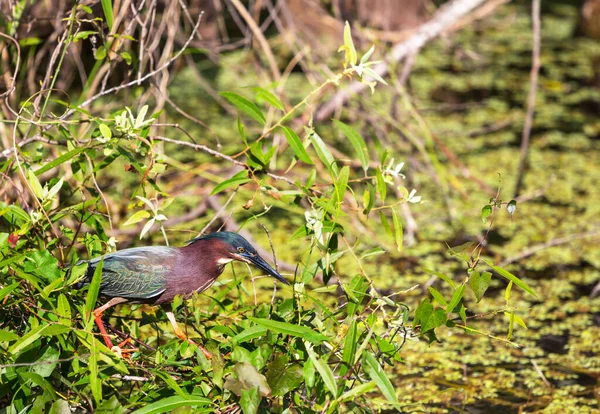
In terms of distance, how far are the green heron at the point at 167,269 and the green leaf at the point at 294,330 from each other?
0.29 meters

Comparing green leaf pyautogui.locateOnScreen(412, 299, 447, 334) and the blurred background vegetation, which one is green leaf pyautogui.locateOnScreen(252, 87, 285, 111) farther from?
green leaf pyautogui.locateOnScreen(412, 299, 447, 334)

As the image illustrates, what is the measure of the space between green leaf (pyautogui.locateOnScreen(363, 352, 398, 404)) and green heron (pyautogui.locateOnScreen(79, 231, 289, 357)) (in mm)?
376

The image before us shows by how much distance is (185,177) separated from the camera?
425cm

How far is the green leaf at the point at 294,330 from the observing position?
1865 millimetres

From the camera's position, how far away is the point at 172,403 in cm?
180

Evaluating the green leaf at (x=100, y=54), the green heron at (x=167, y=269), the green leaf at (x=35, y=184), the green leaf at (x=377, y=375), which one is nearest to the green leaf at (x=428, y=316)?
the green leaf at (x=377, y=375)

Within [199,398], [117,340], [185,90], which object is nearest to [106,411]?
[199,398]

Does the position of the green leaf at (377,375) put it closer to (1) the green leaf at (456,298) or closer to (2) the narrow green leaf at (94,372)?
(1) the green leaf at (456,298)

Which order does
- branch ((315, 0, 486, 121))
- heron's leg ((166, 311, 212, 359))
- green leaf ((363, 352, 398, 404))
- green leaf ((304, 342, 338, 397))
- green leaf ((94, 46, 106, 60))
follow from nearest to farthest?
green leaf ((304, 342, 338, 397)) → green leaf ((363, 352, 398, 404)) → heron's leg ((166, 311, 212, 359)) → green leaf ((94, 46, 106, 60)) → branch ((315, 0, 486, 121))

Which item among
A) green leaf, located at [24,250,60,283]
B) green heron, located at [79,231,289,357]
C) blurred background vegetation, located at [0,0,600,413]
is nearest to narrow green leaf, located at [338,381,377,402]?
blurred background vegetation, located at [0,0,600,413]

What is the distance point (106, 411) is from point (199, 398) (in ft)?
0.69

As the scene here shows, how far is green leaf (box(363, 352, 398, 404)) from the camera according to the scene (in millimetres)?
1858

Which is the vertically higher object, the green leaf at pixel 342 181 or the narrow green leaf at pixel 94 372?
the green leaf at pixel 342 181

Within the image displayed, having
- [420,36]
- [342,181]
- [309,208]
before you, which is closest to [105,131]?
[342,181]
